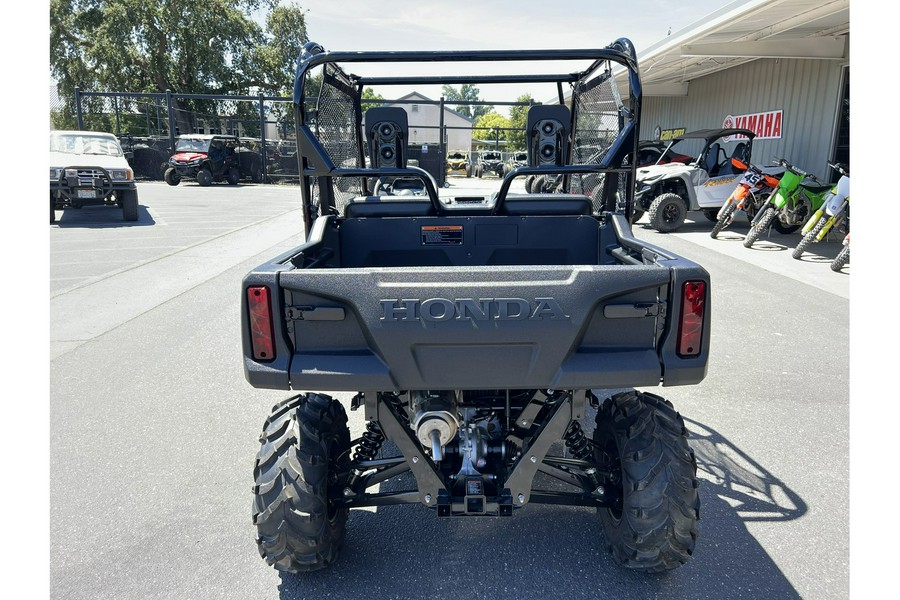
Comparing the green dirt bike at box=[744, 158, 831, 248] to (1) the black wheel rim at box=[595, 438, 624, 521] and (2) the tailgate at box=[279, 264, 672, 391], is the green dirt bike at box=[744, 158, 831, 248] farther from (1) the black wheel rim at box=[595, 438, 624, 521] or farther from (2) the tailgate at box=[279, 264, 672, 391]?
(2) the tailgate at box=[279, 264, 672, 391]

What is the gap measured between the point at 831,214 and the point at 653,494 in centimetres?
866

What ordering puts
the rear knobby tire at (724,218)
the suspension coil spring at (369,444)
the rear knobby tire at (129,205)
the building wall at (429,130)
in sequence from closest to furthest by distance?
the suspension coil spring at (369,444) < the rear knobby tire at (724,218) < the rear knobby tire at (129,205) < the building wall at (429,130)

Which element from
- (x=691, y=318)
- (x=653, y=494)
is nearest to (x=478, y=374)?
(x=691, y=318)

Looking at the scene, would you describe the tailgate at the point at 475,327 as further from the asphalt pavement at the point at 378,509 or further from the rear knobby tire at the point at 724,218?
the rear knobby tire at the point at 724,218

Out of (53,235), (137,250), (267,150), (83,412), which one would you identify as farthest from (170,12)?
(83,412)

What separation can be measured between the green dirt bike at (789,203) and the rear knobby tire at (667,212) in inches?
65.0

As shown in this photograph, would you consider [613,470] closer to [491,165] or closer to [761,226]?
[761,226]

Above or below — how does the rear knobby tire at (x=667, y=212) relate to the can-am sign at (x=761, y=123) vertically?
below

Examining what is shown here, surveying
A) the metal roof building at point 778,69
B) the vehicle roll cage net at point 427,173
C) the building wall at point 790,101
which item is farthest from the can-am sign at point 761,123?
the vehicle roll cage net at point 427,173

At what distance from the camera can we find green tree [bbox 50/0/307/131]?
28.5m

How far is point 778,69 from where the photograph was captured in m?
14.6

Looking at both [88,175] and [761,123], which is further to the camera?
[761,123]

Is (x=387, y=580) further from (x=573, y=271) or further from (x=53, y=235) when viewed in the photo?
(x=53, y=235)

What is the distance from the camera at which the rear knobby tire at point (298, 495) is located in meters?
2.39
